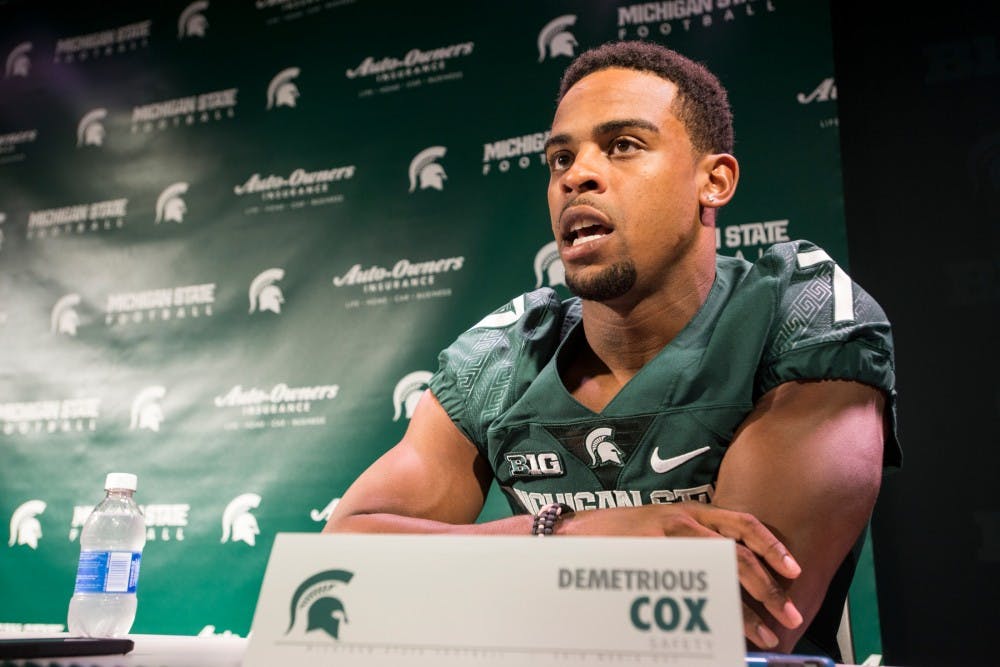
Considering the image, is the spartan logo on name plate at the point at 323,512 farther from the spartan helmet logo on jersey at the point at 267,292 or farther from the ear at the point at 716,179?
the ear at the point at 716,179

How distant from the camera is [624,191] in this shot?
1.51 m

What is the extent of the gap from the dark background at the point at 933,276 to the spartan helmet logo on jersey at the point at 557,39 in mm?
798

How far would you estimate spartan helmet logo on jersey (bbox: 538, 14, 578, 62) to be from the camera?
2.69m

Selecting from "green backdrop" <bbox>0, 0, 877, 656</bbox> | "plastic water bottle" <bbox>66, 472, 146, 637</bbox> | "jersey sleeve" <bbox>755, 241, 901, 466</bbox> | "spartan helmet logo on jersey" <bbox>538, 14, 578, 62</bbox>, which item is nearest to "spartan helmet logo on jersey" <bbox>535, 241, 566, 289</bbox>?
"green backdrop" <bbox>0, 0, 877, 656</bbox>

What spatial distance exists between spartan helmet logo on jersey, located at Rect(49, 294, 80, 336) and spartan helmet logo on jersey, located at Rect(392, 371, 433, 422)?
56.5 inches

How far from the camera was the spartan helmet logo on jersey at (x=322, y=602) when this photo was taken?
0.65 meters

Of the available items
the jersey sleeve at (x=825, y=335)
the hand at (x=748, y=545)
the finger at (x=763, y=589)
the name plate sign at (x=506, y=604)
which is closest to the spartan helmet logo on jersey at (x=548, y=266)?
the jersey sleeve at (x=825, y=335)

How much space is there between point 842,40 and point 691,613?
91.7 inches

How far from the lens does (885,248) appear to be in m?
2.28

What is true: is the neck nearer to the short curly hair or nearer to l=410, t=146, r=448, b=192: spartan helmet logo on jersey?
the short curly hair

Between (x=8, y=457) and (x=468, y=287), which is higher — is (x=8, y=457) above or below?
below

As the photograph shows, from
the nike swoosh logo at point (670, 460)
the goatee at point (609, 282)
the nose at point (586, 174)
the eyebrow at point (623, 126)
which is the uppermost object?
the eyebrow at point (623, 126)

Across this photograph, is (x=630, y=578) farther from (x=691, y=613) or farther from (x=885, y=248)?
(x=885, y=248)

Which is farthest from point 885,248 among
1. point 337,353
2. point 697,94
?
point 337,353
